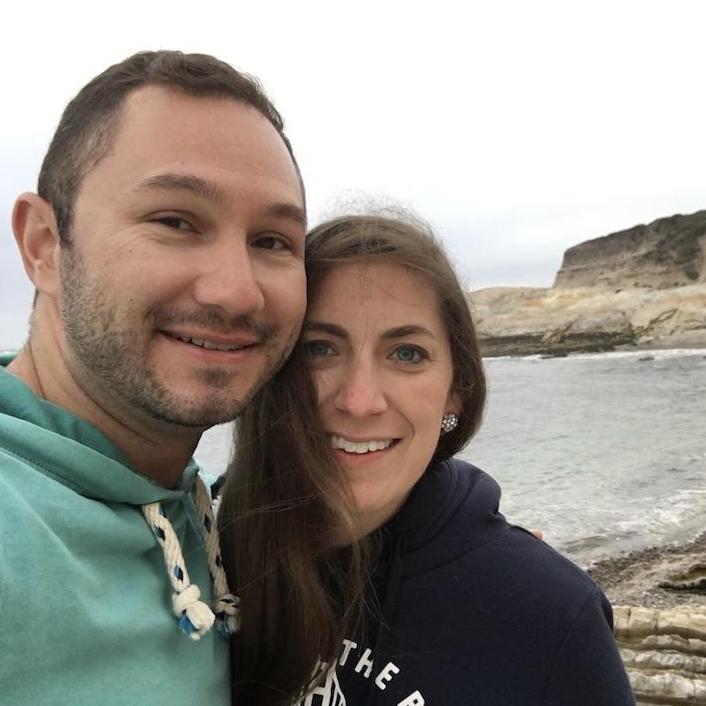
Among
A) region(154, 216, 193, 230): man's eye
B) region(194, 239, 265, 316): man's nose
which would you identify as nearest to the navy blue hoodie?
region(194, 239, 265, 316): man's nose

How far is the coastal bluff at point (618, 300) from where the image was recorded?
51562 mm

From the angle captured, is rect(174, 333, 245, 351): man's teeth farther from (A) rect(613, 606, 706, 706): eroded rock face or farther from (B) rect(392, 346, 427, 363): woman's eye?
(A) rect(613, 606, 706, 706): eroded rock face

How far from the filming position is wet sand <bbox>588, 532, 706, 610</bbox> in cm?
679

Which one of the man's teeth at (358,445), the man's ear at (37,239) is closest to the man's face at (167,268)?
the man's ear at (37,239)

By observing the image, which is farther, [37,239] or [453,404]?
[453,404]

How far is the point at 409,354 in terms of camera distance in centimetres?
200

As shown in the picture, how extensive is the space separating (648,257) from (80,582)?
67972 mm

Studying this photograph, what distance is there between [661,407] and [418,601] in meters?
21.7

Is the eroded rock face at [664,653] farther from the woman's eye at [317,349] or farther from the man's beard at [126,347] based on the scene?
the man's beard at [126,347]

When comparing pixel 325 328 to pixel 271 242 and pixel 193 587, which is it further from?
pixel 193 587

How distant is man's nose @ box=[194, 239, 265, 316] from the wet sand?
6.39 m

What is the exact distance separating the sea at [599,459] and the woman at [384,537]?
0.48 m

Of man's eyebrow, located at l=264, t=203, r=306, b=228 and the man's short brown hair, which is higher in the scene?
the man's short brown hair

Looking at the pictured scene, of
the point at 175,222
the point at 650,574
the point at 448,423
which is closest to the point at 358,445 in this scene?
the point at 448,423
